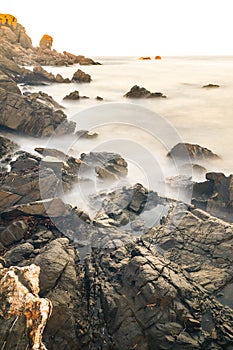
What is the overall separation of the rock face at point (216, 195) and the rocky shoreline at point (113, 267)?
1.4 inches

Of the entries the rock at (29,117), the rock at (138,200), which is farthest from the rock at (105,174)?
the rock at (29,117)

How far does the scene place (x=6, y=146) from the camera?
1378 centimetres

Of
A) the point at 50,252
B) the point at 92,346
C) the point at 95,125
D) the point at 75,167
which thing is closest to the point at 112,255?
the point at 50,252

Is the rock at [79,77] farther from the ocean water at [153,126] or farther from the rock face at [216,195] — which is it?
the rock face at [216,195]

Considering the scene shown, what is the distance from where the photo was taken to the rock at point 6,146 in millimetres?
13242

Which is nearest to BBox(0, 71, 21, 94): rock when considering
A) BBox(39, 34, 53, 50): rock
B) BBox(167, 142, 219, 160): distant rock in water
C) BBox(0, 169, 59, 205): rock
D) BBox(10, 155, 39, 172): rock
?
BBox(10, 155, 39, 172): rock

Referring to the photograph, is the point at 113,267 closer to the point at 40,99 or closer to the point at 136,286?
the point at 136,286

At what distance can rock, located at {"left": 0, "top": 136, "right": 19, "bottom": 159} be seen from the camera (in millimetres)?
13242

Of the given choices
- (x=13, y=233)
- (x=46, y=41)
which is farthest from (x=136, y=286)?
(x=46, y=41)

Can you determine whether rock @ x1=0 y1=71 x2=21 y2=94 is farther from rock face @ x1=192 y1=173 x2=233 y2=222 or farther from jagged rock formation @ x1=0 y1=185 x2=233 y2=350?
rock face @ x1=192 y1=173 x2=233 y2=222

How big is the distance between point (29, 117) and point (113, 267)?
12628 mm

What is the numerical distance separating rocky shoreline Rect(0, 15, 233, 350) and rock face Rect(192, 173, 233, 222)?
0.12 feet

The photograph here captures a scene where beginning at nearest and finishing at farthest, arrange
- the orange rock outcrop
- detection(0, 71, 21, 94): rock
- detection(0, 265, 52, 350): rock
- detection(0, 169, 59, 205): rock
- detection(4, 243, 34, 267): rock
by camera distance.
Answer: detection(0, 265, 52, 350): rock < detection(4, 243, 34, 267): rock < detection(0, 169, 59, 205): rock < detection(0, 71, 21, 94): rock < the orange rock outcrop

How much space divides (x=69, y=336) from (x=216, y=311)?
2.79 m
